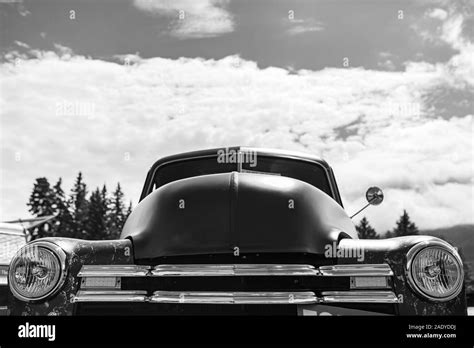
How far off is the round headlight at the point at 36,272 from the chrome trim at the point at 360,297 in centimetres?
140

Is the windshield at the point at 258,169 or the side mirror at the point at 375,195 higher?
the windshield at the point at 258,169

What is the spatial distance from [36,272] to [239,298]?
3.60 feet

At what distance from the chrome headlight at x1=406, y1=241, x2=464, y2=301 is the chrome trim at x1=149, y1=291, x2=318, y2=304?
1.72 ft

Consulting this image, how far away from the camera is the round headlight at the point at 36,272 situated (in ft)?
8.56

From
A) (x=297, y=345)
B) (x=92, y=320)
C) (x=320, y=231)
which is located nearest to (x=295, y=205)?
(x=320, y=231)

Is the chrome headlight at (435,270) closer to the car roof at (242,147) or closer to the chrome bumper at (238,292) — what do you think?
the chrome bumper at (238,292)

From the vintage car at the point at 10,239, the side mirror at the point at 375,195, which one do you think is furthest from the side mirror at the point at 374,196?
the vintage car at the point at 10,239

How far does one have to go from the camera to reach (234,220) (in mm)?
2723

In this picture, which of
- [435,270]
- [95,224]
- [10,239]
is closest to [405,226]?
[95,224]

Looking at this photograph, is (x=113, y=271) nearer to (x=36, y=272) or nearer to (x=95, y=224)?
(x=36, y=272)

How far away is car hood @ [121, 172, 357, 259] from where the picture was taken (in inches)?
106

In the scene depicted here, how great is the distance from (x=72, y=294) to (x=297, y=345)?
121 centimetres

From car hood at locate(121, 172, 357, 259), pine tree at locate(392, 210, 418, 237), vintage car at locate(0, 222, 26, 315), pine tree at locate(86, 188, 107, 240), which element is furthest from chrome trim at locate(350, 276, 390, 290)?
pine tree at locate(392, 210, 418, 237)

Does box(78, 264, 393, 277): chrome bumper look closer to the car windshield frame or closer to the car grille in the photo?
the car grille
